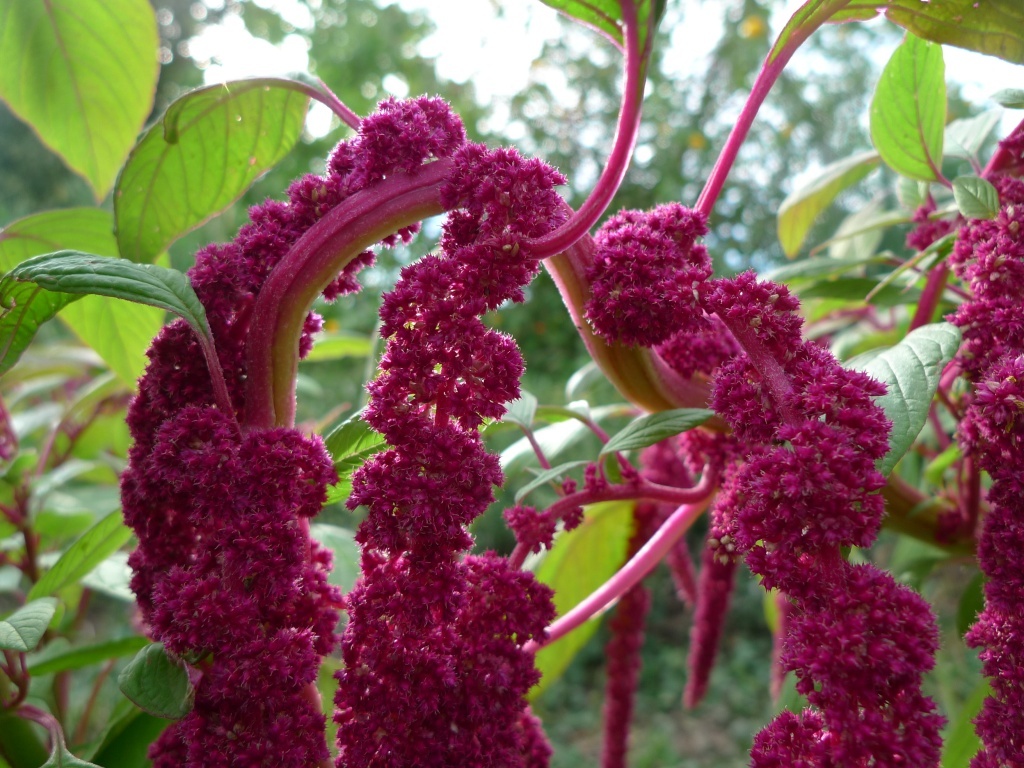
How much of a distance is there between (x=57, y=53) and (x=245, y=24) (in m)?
2.49

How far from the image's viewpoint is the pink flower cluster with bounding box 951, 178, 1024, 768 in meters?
0.47

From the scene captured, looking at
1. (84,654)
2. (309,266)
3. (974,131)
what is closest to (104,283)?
(309,266)

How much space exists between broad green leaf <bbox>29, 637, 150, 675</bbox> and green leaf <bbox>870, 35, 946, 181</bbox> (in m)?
0.83

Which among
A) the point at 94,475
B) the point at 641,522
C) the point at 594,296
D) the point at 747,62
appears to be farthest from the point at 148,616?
the point at 747,62

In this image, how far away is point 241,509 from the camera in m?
0.46

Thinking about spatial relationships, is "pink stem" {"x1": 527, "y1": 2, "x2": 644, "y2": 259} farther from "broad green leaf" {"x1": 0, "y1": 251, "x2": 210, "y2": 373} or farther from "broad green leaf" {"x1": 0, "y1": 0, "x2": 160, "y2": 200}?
"broad green leaf" {"x1": 0, "y1": 0, "x2": 160, "y2": 200}

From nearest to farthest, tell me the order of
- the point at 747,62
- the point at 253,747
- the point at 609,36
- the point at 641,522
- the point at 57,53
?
1. the point at 253,747
2. the point at 609,36
3. the point at 57,53
4. the point at 641,522
5. the point at 747,62

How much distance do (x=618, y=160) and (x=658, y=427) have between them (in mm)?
193

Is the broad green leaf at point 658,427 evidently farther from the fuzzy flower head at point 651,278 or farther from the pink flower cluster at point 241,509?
the pink flower cluster at point 241,509

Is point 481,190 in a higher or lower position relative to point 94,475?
lower

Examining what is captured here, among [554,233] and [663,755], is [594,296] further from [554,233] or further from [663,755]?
[663,755]

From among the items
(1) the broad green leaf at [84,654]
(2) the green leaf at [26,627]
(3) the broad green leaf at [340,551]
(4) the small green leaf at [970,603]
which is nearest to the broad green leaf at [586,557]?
(3) the broad green leaf at [340,551]

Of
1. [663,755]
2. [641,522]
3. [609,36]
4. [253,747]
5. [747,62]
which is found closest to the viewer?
[253,747]

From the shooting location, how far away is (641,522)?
1.01 metres
